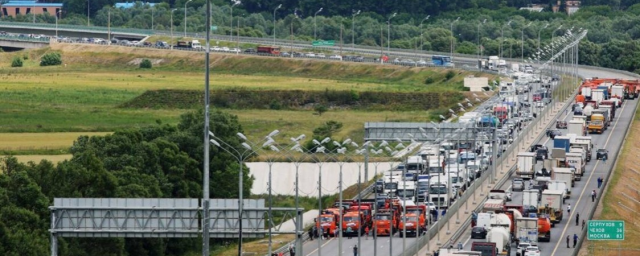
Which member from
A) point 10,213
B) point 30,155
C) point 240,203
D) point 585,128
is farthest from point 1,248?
point 585,128

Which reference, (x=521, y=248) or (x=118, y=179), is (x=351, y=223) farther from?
(x=118, y=179)

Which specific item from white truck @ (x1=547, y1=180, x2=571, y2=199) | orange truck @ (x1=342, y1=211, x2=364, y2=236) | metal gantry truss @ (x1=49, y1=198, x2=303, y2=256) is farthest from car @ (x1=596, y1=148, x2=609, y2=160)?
metal gantry truss @ (x1=49, y1=198, x2=303, y2=256)

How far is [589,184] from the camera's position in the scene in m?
147

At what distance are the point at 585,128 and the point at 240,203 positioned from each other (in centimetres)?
9278

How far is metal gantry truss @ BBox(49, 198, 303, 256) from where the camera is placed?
310 ft

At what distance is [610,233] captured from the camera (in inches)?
4375

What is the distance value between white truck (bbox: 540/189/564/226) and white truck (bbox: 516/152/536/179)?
20868mm

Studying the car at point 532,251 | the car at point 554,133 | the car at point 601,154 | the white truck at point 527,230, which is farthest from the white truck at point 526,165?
the car at point 532,251

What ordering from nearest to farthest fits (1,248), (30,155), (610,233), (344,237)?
(1,248), (610,233), (344,237), (30,155)

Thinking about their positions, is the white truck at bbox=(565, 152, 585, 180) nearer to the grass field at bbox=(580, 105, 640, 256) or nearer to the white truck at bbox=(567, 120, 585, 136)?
the grass field at bbox=(580, 105, 640, 256)

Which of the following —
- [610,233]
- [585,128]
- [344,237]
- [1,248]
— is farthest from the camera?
[585,128]

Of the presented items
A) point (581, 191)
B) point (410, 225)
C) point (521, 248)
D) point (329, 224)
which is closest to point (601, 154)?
point (581, 191)

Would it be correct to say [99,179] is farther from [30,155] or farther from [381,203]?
[30,155]

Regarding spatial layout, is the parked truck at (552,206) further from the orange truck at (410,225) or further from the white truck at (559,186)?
the orange truck at (410,225)
